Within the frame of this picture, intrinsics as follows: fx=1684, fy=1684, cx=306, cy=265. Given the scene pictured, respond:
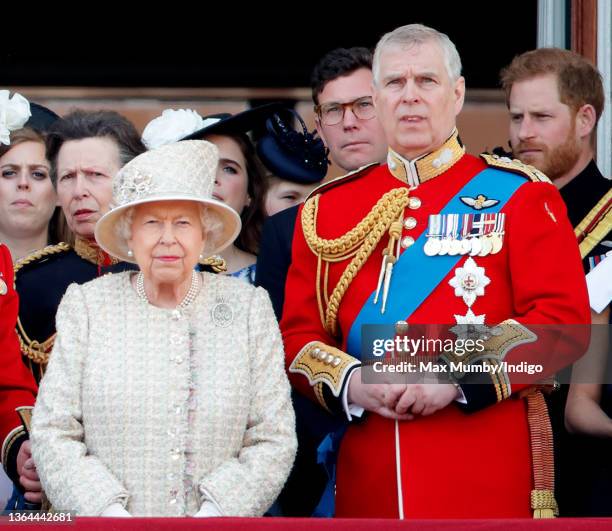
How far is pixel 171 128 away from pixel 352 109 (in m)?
0.59

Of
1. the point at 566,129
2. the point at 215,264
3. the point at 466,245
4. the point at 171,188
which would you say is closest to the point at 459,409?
the point at 466,245

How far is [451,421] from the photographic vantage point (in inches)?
158

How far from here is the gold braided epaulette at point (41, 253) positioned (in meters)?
4.97

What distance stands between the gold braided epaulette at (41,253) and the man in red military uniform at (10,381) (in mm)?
382

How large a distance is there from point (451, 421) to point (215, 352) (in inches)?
23.5

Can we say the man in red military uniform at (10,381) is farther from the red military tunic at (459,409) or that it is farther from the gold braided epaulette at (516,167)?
the gold braided epaulette at (516,167)

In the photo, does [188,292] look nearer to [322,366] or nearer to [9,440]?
[322,366]

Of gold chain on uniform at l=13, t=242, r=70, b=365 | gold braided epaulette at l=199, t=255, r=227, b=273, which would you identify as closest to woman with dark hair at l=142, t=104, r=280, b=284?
gold braided epaulette at l=199, t=255, r=227, b=273

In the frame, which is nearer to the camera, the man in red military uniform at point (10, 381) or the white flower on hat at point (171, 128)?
the man in red military uniform at point (10, 381)

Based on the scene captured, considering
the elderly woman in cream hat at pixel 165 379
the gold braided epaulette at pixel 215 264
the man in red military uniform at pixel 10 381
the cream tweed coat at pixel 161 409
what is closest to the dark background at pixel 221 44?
the gold braided epaulette at pixel 215 264

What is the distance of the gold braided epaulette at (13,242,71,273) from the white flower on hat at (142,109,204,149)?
403 mm

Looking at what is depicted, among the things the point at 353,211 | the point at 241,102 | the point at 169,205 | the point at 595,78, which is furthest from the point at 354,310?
the point at 241,102

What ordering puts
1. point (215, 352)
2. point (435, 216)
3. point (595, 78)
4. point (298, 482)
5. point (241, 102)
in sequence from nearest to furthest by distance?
point (215, 352)
point (435, 216)
point (298, 482)
point (595, 78)
point (241, 102)

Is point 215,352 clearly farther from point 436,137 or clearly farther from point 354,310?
point 436,137
